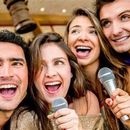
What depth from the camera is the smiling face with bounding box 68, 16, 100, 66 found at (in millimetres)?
2137

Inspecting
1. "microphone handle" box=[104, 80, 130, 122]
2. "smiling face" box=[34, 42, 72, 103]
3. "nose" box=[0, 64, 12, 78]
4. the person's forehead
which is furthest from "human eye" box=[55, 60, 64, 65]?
"microphone handle" box=[104, 80, 130, 122]

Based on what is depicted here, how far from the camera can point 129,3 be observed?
208cm

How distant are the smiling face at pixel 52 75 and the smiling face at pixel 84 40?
282 millimetres

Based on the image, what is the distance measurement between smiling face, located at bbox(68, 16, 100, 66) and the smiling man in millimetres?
467

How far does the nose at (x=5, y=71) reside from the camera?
1.64m

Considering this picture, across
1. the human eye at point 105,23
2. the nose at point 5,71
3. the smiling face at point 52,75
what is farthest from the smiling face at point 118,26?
the nose at point 5,71

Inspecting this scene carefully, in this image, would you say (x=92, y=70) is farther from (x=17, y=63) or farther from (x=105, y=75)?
(x=105, y=75)

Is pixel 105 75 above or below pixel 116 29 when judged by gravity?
below

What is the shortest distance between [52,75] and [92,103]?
287mm

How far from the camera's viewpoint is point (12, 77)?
1666 mm

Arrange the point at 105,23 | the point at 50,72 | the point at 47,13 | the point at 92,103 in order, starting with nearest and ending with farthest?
1. the point at 50,72
2. the point at 92,103
3. the point at 105,23
4. the point at 47,13

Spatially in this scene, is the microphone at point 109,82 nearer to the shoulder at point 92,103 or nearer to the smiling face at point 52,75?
the smiling face at point 52,75

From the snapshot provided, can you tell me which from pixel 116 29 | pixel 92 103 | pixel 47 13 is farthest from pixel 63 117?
pixel 47 13

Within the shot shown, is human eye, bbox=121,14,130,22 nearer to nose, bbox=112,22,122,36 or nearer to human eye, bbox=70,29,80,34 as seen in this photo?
nose, bbox=112,22,122,36
